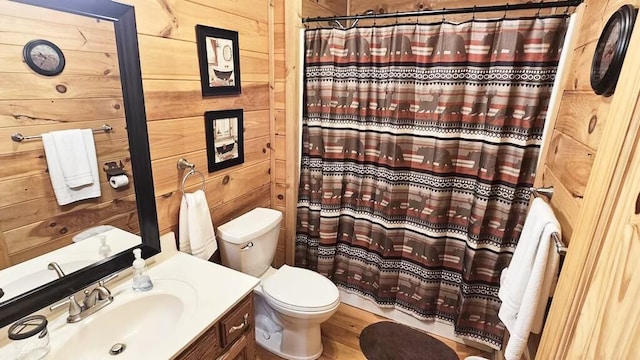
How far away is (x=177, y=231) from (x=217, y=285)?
443 millimetres

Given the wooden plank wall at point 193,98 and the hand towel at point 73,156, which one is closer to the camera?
the hand towel at point 73,156

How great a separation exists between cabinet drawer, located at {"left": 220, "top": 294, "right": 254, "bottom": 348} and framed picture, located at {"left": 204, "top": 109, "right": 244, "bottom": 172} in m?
0.76

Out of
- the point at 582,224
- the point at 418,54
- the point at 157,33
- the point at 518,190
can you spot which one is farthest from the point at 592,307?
the point at 157,33

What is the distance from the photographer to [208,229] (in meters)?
1.64

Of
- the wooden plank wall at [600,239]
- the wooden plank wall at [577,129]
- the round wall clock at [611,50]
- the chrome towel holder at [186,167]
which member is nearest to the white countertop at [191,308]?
the chrome towel holder at [186,167]

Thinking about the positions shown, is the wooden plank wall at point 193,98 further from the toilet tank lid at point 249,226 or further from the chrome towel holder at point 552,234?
the chrome towel holder at point 552,234

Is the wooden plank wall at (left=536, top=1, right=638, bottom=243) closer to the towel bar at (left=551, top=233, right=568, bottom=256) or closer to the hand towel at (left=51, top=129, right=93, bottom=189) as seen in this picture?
the towel bar at (left=551, top=233, right=568, bottom=256)

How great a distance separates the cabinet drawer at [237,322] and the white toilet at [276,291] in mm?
338

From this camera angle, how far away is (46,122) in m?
1.02

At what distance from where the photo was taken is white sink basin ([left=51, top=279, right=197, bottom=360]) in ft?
3.49

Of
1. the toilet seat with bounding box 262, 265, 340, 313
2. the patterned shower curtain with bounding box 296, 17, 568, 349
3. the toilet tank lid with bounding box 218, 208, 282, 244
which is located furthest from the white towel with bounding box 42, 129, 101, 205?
the patterned shower curtain with bounding box 296, 17, 568, 349

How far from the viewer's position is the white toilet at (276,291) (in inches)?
67.1

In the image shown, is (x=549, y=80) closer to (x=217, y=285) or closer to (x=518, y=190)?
(x=518, y=190)

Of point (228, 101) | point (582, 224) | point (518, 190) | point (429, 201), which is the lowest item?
point (429, 201)
